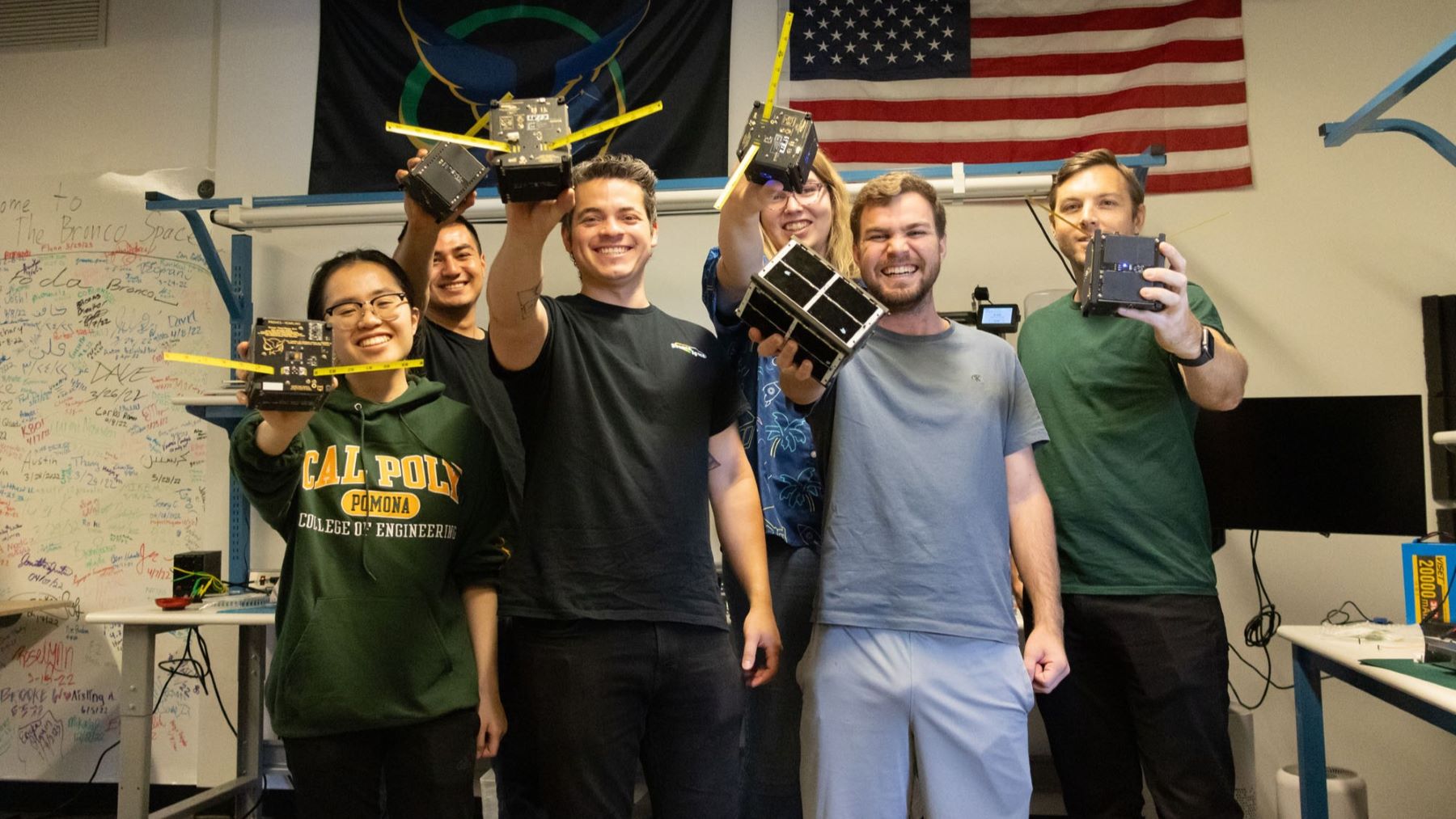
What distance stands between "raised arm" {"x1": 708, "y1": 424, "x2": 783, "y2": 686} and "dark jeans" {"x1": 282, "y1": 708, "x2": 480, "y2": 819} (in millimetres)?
522

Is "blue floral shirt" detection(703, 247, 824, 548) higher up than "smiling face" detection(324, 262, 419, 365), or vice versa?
"smiling face" detection(324, 262, 419, 365)

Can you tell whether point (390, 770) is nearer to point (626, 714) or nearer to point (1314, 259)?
point (626, 714)

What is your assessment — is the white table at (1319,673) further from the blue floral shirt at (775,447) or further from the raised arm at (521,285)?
the raised arm at (521,285)

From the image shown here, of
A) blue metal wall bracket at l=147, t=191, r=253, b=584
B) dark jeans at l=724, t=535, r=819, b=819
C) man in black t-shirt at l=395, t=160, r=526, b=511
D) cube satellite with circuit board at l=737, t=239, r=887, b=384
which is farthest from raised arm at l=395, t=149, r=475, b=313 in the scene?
blue metal wall bracket at l=147, t=191, r=253, b=584

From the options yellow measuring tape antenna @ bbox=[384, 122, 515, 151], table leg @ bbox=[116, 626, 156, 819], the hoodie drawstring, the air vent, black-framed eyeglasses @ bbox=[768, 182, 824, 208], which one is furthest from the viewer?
the air vent

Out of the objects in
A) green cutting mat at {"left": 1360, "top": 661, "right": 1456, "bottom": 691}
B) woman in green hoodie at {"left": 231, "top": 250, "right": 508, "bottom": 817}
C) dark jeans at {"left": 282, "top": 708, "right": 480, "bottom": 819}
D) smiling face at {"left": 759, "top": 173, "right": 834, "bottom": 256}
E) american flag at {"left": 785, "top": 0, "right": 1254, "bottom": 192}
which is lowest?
dark jeans at {"left": 282, "top": 708, "right": 480, "bottom": 819}

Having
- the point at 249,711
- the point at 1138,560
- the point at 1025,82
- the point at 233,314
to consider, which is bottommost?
the point at 249,711

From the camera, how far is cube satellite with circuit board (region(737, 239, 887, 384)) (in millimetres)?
1509

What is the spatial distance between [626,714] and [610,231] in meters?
0.83

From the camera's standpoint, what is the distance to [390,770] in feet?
5.36

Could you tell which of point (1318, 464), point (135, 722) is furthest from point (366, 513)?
point (1318, 464)

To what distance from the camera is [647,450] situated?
1655mm

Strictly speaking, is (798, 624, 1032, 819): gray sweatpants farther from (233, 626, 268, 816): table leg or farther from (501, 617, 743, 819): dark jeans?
(233, 626, 268, 816): table leg

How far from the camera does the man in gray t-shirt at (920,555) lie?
5.20 feet
